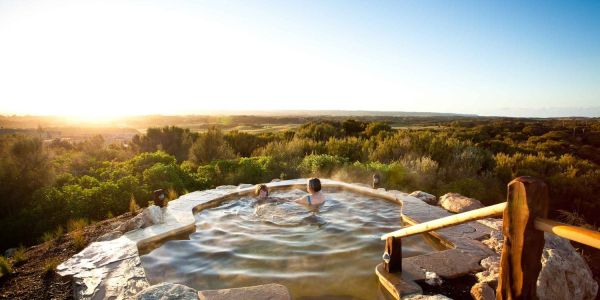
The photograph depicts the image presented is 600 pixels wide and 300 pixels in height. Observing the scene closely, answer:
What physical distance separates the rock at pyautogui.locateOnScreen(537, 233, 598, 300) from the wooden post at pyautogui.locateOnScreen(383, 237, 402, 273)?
1217 millimetres

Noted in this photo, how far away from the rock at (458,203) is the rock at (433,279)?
2.83 metres

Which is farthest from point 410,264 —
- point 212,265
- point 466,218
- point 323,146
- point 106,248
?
point 323,146

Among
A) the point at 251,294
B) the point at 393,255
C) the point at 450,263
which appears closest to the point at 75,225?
the point at 251,294

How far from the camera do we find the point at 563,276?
336cm

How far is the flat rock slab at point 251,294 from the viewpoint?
3215mm

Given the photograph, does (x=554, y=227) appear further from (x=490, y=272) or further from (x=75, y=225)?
(x=75, y=225)

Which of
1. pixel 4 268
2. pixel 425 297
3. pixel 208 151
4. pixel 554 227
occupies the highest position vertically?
pixel 554 227

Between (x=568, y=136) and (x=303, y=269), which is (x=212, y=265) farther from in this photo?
(x=568, y=136)

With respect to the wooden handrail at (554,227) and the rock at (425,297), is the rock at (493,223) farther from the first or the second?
the wooden handrail at (554,227)

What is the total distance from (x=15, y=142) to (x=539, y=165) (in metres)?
13.8

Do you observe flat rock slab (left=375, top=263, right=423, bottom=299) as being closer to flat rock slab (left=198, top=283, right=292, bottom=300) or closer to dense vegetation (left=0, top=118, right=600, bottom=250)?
flat rock slab (left=198, top=283, right=292, bottom=300)

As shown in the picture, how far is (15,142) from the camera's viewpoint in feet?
29.6

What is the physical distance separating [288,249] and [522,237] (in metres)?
3.25

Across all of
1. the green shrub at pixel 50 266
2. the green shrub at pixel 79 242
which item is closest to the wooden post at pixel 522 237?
the green shrub at pixel 50 266
